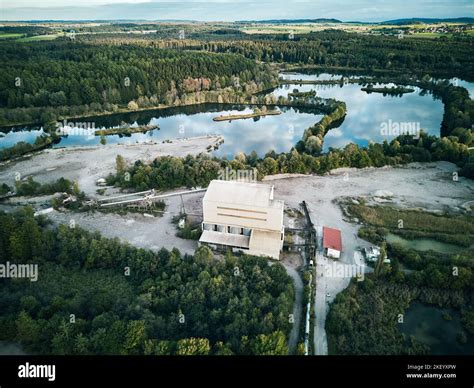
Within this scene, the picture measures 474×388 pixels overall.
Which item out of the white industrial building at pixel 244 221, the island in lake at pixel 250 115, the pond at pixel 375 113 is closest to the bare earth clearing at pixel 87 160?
the island in lake at pixel 250 115

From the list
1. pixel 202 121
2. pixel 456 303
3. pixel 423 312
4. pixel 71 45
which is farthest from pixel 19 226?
pixel 71 45

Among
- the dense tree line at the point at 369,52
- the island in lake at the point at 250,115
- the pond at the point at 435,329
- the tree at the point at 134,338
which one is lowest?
the pond at the point at 435,329

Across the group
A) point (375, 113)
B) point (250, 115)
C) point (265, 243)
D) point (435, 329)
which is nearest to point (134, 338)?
point (265, 243)

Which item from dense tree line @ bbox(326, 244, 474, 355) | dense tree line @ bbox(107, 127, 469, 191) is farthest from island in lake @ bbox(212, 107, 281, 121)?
dense tree line @ bbox(326, 244, 474, 355)

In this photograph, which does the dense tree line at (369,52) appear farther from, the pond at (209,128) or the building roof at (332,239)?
the building roof at (332,239)

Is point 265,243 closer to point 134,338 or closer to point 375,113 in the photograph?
point 134,338
